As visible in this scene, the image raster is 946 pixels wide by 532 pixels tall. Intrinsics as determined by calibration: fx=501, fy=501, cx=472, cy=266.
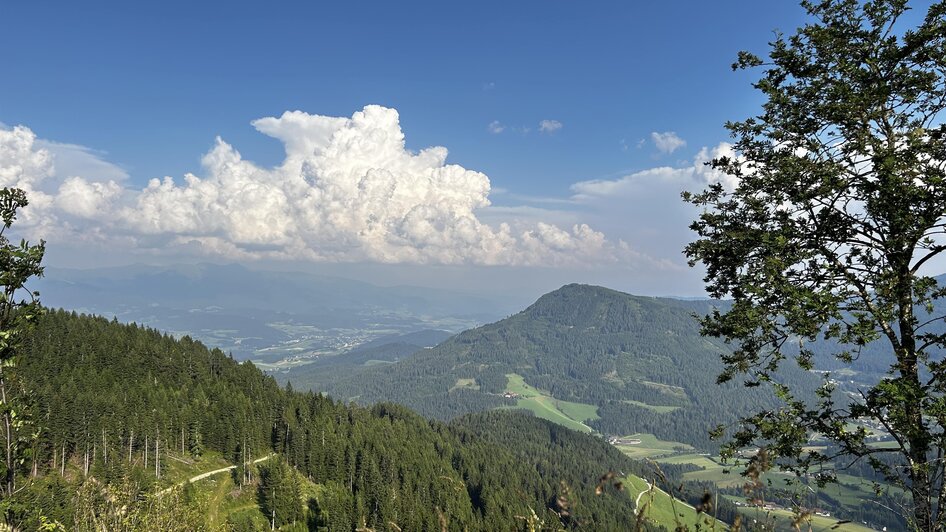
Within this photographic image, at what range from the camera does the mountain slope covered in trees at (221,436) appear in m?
95.9

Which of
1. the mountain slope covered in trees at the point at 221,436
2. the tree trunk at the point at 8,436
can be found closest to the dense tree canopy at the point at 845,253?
the tree trunk at the point at 8,436

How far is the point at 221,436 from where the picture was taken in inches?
4759

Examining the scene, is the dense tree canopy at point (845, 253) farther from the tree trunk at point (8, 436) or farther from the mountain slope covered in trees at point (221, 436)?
the mountain slope covered in trees at point (221, 436)

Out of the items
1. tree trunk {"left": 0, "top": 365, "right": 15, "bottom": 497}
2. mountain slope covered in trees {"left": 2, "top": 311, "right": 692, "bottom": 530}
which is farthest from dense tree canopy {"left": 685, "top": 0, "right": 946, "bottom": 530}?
mountain slope covered in trees {"left": 2, "top": 311, "right": 692, "bottom": 530}

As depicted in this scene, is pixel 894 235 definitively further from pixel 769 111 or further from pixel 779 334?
pixel 769 111

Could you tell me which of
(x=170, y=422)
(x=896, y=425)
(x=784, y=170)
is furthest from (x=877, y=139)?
(x=170, y=422)

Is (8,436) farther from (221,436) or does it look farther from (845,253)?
(221,436)

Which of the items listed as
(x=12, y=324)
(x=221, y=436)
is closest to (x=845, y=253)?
(x=12, y=324)

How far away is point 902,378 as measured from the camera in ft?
39.9

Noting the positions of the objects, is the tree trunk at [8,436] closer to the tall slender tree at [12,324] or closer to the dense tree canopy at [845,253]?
the tall slender tree at [12,324]

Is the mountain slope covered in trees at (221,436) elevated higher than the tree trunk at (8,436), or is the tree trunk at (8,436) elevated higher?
the tree trunk at (8,436)

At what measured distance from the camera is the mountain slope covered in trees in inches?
3777

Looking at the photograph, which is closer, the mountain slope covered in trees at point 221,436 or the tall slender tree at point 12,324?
the tall slender tree at point 12,324

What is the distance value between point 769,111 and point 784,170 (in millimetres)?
2923
